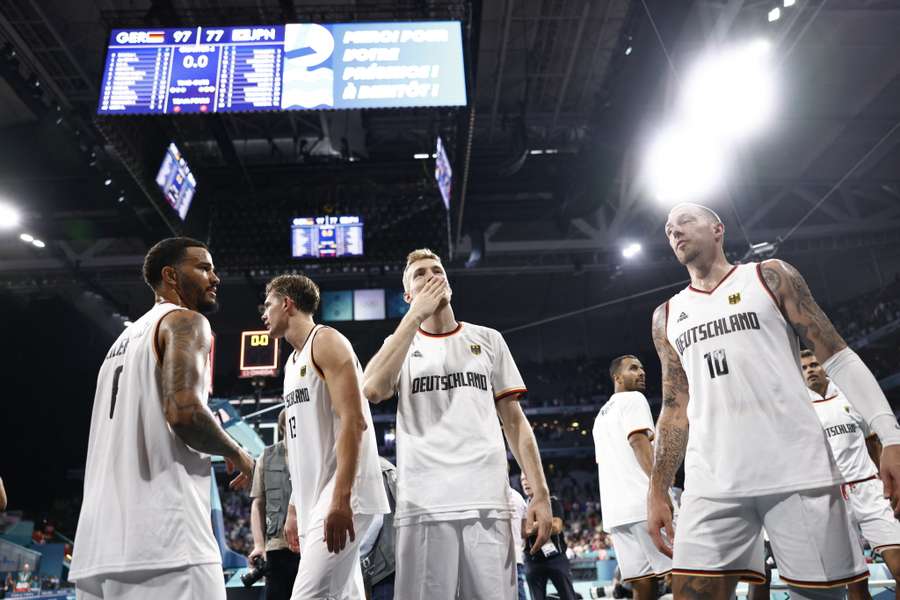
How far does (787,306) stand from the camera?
2.81 metres

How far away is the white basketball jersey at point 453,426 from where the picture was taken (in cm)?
280

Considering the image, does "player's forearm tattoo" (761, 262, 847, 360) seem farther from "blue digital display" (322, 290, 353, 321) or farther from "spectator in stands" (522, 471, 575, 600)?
"blue digital display" (322, 290, 353, 321)

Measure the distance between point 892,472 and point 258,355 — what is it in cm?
1248

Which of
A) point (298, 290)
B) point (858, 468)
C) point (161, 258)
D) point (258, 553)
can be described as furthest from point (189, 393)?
point (858, 468)

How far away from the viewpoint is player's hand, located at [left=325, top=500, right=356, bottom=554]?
2.61 metres

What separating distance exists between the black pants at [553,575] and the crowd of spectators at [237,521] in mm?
12651

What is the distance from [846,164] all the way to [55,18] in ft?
60.2

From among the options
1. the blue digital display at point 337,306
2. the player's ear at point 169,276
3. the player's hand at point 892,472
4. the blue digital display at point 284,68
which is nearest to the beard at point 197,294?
the player's ear at point 169,276

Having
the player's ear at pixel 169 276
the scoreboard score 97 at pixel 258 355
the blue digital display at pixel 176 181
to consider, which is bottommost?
the player's ear at pixel 169 276

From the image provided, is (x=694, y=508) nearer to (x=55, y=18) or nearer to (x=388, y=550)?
(x=388, y=550)

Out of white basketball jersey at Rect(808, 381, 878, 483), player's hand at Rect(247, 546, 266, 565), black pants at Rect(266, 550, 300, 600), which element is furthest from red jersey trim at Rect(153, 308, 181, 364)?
white basketball jersey at Rect(808, 381, 878, 483)

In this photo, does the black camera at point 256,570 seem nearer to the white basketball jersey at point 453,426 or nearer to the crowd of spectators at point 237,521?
the white basketball jersey at point 453,426

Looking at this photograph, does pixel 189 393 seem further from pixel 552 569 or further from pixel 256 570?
pixel 552 569

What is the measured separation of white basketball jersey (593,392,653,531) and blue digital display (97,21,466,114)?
4.13m
